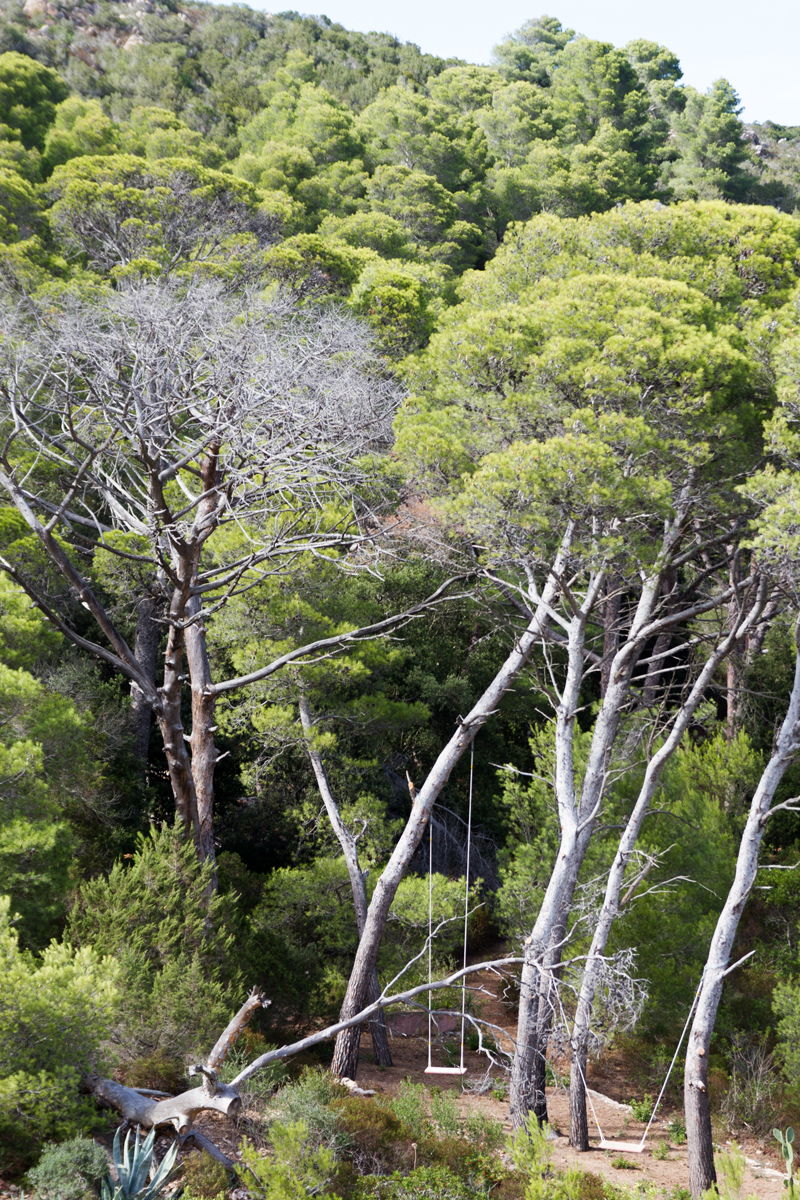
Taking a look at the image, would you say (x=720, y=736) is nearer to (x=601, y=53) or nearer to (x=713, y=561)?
(x=713, y=561)

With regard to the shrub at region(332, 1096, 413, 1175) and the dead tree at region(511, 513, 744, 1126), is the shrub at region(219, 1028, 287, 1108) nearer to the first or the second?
the shrub at region(332, 1096, 413, 1175)

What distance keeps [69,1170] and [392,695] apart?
31.7 ft

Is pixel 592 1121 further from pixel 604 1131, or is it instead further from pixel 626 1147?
pixel 626 1147

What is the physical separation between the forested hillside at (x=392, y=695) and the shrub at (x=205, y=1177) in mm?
29

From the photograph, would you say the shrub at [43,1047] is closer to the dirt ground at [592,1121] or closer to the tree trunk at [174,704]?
the dirt ground at [592,1121]

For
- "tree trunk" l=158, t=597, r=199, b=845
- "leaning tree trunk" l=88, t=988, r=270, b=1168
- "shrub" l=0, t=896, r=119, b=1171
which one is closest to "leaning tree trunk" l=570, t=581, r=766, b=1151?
"leaning tree trunk" l=88, t=988, r=270, b=1168

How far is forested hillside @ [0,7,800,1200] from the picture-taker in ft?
22.4

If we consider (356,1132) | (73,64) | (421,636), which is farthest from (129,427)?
(73,64)

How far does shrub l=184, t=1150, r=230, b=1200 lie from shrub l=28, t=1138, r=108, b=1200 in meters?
0.74

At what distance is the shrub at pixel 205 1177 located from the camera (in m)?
5.66

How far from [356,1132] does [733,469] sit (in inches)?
258

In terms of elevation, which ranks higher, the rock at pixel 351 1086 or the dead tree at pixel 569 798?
the dead tree at pixel 569 798

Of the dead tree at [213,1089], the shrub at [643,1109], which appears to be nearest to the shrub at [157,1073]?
the dead tree at [213,1089]

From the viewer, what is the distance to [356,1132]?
6902 mm
